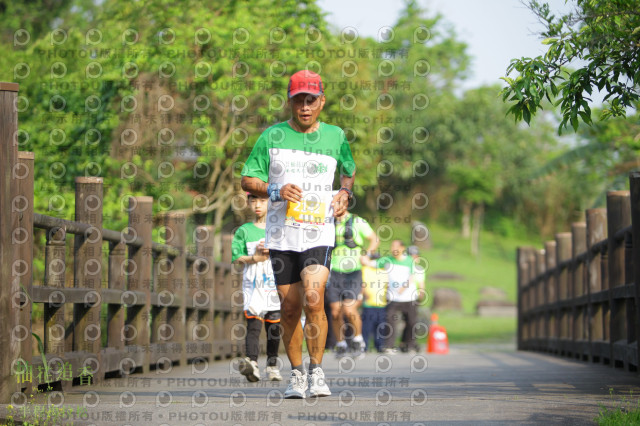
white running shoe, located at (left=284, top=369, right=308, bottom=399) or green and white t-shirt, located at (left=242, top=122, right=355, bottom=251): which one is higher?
green and white t-shirt, located at (left=242, top=122, right=355, bottom=251)

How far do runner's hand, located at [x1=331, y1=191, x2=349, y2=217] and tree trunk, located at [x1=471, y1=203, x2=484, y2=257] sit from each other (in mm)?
59913

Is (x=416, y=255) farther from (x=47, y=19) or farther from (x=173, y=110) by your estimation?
(x=47, y=19)

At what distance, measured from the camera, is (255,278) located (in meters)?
9.11

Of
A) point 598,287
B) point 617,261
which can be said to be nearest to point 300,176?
point 617,261

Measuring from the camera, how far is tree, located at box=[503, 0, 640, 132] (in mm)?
5988

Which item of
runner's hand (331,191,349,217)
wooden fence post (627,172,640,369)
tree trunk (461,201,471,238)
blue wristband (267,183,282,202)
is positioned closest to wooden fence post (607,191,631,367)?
wooden fence post (627,172,640,369)

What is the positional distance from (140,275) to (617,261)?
14.6ft

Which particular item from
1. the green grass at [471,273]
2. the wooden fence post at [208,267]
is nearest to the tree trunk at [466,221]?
the green grass at [471,273]

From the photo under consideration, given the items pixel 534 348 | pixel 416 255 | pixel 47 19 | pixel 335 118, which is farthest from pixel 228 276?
pixel 47 19

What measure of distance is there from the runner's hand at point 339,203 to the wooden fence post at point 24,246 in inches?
73.8

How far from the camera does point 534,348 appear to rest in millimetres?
18391

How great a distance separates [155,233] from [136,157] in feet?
12.6

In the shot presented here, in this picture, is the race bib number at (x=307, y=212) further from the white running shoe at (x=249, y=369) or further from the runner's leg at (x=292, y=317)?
the white running shoe at (x=249, y=369)

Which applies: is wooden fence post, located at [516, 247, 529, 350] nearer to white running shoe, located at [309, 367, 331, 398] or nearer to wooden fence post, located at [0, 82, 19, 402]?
white running shoe, located at [309, 367, 331, 398]
